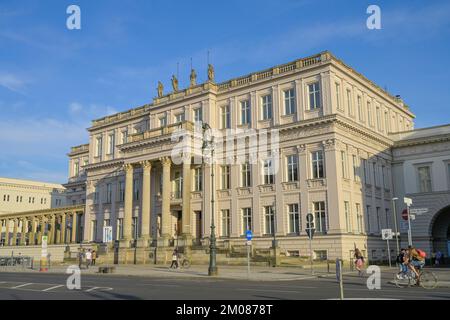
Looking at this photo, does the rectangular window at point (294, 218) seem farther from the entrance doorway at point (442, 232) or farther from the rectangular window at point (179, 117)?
the entrance doorway at point (442, 232)

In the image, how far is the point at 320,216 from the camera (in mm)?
40125

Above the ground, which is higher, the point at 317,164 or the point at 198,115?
the point at 198,115

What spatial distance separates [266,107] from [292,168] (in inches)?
259

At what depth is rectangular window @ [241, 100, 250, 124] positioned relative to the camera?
45.9 metres

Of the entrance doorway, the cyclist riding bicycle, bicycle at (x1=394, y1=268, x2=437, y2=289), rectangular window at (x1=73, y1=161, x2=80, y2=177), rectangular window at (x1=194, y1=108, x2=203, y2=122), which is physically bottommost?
bicycle at (x1=394, y1=268, x2=437, y2=289)

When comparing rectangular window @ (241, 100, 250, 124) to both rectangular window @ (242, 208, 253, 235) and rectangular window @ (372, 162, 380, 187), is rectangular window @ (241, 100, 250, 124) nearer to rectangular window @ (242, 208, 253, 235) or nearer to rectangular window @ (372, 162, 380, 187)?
rectangular window @ (242, 208, 253, 235)

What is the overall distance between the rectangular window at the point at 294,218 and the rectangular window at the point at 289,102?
8482 mm

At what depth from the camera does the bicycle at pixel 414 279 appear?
19.8m

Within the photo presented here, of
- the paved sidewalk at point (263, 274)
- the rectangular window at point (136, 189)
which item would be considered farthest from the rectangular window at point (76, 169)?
the paved sidewalk at point (263, 274)

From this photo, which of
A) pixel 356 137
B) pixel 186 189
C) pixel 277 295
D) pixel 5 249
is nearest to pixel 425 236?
pixel 356 137

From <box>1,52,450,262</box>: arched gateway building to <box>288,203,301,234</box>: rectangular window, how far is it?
89mm

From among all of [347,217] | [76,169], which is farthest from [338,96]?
[76,169]

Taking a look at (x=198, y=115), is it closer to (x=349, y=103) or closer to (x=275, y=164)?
(x=275, y=164)

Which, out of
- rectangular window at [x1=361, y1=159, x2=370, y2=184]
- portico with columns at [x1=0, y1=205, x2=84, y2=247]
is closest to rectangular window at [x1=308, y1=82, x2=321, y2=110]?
rectangular window at [x1=361, y1=159, x2=370, y2=184]
